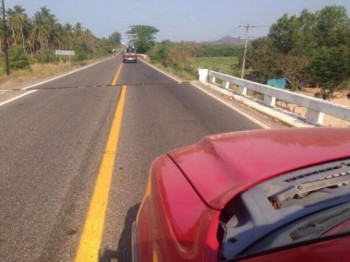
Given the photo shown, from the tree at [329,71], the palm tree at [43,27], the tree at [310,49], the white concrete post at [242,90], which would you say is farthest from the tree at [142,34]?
the white concrete post at [242,90]

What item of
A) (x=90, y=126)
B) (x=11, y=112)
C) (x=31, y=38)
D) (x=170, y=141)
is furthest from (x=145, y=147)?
(x=31, y=38)

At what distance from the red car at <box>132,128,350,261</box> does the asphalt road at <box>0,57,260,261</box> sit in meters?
1.14

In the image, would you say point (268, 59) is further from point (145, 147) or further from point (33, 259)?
point (33, 259)

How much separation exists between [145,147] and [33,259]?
3.29 metres

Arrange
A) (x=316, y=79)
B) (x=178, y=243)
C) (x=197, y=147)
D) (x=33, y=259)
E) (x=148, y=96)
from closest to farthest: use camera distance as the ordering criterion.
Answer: (x=178, y=243) → (x=197, y=147) → (x=33, y=259) → (x=148, y=96) → (x=316, y=79)

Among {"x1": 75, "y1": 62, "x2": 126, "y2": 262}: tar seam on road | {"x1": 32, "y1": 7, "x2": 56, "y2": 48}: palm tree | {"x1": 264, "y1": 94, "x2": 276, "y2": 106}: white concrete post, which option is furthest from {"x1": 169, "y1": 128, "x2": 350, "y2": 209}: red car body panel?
{"x1": 32, "y1": 7, "x2": 56, "y2": 48}: palm tree

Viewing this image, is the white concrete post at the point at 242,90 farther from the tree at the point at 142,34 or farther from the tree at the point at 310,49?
the tree at the point at 142,34

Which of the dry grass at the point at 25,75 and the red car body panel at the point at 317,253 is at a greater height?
the red car body panel at the point at 317,253

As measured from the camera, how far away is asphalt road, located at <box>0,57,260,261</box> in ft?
10.3

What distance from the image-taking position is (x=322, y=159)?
6.35 feet

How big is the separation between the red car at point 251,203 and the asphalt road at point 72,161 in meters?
1.14

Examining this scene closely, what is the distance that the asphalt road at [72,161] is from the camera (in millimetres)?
3148

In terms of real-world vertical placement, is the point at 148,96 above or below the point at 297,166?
below

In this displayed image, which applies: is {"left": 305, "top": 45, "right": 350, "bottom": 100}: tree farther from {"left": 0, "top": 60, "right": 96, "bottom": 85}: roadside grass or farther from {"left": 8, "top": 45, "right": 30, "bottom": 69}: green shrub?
{"left": 8, "top": 45, "right": 30, "bottom": 69}: green shrub
